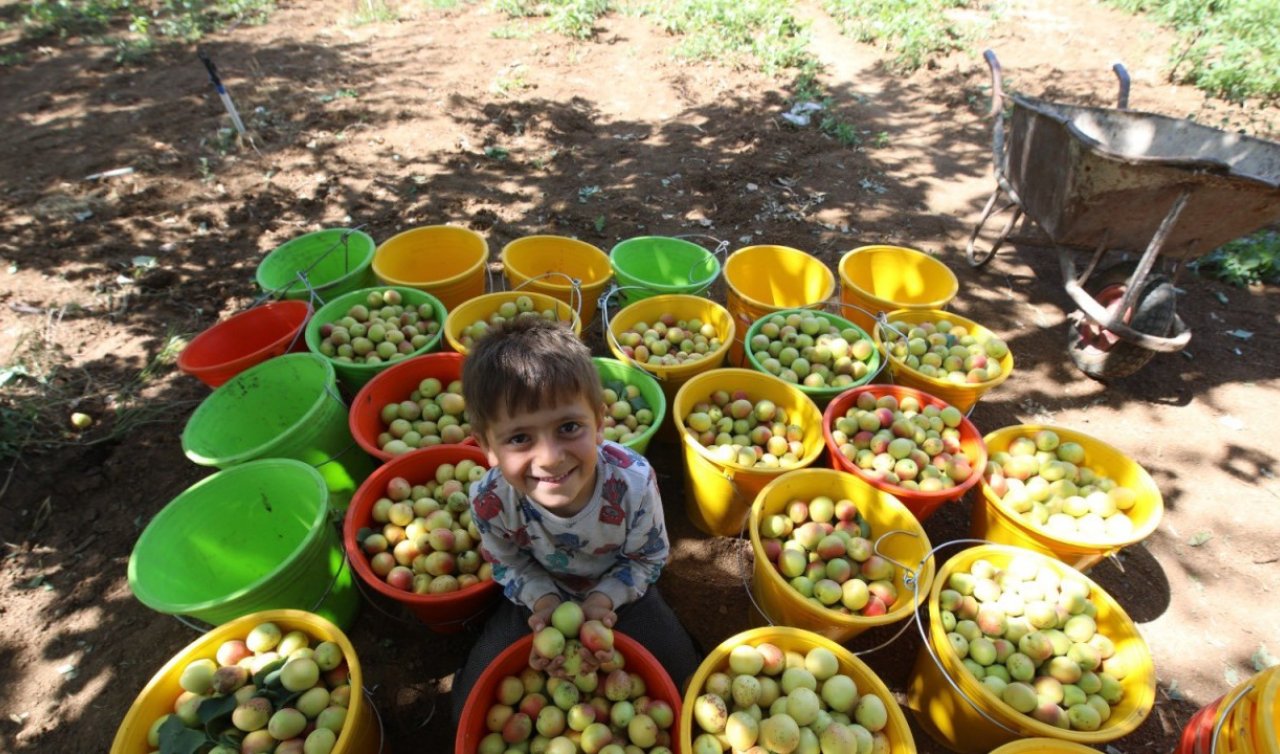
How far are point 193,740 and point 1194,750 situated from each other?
11.6 ft

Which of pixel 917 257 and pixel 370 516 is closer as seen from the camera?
pixel 370 516

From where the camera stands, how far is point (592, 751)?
Result: 204cm

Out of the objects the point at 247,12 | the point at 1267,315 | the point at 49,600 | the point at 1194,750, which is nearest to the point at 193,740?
the point at 49,600

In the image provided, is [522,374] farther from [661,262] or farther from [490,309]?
[661,262]

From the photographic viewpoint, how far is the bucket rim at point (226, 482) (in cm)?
238

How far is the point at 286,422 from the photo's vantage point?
379 cm

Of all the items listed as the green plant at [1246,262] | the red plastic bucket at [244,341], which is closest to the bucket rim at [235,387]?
the red plastic bucket at [244,341]

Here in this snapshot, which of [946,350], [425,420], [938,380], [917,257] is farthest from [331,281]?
[917,257]

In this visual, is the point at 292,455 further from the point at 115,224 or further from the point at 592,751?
the point at 115,224

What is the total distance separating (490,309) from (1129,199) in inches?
177

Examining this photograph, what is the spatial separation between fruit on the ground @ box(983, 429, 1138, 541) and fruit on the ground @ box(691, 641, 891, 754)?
1.43m

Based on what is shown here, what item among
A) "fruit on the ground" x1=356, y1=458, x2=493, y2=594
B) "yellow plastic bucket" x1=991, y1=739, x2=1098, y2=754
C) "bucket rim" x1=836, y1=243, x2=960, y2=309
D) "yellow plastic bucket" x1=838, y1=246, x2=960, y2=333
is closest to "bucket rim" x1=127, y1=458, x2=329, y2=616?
"fruit on the ground" x1=356, y1=458, x2=493, y2=594

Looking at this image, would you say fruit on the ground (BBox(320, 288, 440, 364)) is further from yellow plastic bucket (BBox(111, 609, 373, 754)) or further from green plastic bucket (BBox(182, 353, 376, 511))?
yellow plastic bucket (BBox(111, 609, 373, 754))

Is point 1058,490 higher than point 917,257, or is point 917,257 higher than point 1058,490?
point 917,257
